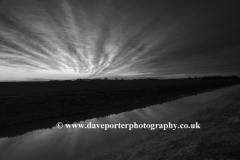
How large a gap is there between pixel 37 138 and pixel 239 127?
47.6ft

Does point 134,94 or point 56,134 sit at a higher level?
point 134,94

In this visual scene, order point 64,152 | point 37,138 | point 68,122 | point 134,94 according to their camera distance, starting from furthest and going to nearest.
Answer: point 134,94 → point 68,122 → point 37,138 → point 64,152

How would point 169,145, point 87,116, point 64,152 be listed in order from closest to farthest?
point 169,145, point 64,152, point 87,116

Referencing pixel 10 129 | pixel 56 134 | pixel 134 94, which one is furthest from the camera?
pixel 134 94

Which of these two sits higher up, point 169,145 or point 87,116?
point 169,145

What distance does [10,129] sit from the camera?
1136 cm

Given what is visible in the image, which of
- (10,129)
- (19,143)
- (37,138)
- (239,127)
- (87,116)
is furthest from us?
(87,116)

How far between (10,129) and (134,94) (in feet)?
70.0

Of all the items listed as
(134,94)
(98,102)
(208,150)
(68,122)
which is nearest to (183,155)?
(208,150)

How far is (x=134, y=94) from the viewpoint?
27.2 metres

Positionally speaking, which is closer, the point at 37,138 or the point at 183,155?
the point at 183,155

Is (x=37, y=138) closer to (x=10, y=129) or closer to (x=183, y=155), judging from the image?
(x=10, y=129)

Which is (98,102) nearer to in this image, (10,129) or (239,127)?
(10,129)

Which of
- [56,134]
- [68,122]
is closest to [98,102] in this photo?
[68,122]
